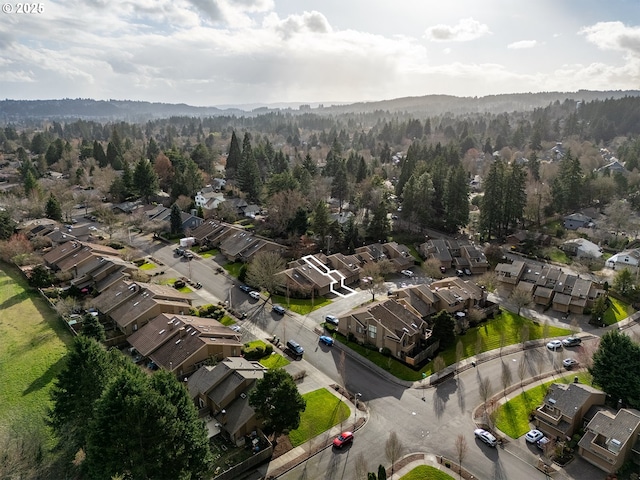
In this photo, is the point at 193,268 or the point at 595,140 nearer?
the point at 193,268

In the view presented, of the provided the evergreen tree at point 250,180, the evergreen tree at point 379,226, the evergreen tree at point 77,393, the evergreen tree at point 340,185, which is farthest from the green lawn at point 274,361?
the evergreen tree at point 250,180

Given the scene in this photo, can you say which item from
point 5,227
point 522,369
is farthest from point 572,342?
point 5,227

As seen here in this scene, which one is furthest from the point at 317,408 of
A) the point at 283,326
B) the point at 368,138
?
the point at 368,138

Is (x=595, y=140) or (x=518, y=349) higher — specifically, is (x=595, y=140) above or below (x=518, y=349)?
above

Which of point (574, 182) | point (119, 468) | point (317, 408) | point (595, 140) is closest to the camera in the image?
point (119, 468)

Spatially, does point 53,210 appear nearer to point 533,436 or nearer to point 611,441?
point 533,436

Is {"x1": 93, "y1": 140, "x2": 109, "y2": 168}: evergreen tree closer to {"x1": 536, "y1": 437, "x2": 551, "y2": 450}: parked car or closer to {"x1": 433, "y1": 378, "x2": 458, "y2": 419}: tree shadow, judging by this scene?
{"x1": 433, "y1": 378, "x2": 458, "y2": 419}: tree shadow

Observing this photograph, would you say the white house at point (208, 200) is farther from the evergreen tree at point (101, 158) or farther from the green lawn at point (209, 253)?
the evergreen tree at point (101, 158)

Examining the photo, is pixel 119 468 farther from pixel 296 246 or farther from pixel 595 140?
pixel 595 140
